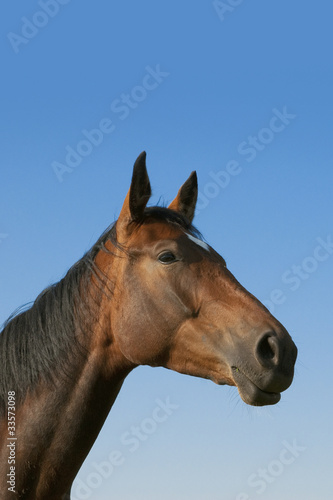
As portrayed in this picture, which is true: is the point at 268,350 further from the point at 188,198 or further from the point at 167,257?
the point at 188,198

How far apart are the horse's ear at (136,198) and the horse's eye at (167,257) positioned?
0.55 meters

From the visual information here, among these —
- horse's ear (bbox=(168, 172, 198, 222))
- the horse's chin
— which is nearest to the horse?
the horse's chin

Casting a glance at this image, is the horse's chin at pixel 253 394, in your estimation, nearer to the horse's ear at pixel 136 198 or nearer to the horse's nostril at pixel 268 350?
the horse's nostril at pixel 268 350

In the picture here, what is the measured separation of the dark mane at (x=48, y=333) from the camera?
17.9 ft

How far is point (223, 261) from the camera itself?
5.83 meters

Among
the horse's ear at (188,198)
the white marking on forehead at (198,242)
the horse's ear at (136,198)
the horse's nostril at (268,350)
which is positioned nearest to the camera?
the horse's nostril at (268,350)

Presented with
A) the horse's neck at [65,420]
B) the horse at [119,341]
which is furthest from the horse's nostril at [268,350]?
the horse's neck at [65,420]

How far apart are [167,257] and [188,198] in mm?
1504

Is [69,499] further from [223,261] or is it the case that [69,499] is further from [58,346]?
[223,261]

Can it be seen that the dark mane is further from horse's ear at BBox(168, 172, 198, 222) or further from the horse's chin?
the horse's chin

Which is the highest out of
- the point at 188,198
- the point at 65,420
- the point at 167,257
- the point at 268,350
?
the point at 188,198

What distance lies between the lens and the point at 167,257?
5613mm

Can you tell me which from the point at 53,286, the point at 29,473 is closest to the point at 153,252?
the point at 53,286

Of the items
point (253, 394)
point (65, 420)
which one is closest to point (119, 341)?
point (65, 420)
